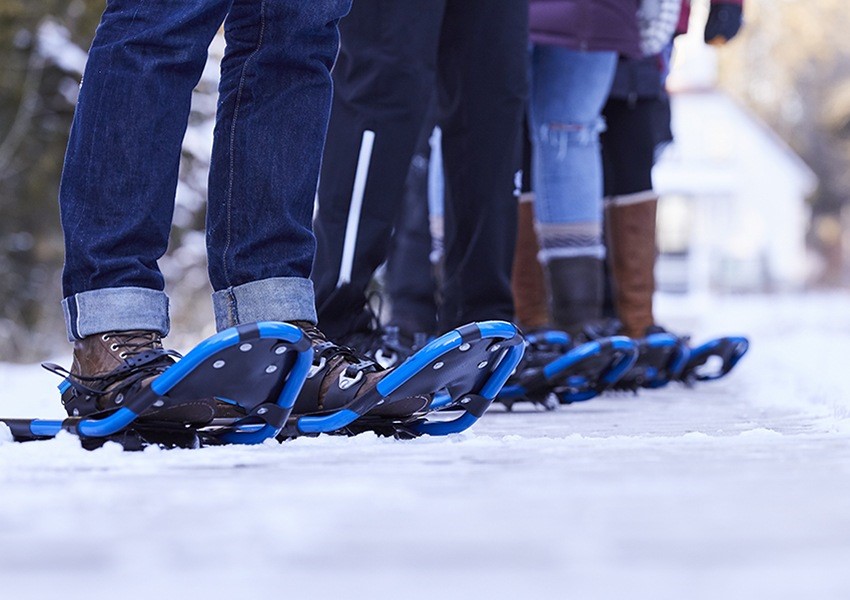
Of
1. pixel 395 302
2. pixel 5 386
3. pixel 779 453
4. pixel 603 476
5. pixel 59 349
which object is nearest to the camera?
pixel 603 476

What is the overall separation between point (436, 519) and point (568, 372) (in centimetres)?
166

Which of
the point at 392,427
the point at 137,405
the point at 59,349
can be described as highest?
the point at 137,405

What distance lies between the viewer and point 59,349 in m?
9.92

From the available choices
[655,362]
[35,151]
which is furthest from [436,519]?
[35,151]

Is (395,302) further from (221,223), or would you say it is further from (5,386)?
(221,223)

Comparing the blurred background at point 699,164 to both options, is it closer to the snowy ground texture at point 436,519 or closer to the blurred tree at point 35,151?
the blurred tree at point 35,151

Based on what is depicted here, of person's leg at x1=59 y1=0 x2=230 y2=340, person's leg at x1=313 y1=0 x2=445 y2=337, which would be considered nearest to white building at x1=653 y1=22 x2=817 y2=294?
person's leg at x1=313 y1=0 x2=445 y2=337

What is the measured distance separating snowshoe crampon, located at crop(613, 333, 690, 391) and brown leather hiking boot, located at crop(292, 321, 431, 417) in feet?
4.61

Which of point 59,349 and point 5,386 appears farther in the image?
point 59,349

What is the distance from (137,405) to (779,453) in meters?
0.83

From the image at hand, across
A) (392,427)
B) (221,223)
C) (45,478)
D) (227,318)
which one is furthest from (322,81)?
(45,478)

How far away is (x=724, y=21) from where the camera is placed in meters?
3.98

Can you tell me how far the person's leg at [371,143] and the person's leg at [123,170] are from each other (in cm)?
77

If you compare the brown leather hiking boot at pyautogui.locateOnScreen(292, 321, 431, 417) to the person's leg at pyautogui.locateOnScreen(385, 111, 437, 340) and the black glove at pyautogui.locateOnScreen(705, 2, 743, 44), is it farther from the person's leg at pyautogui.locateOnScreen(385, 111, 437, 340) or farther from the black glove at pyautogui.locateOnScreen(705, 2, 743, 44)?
the black glove at pyautogui.locateOnScreen(705, 2, 743, 44)
